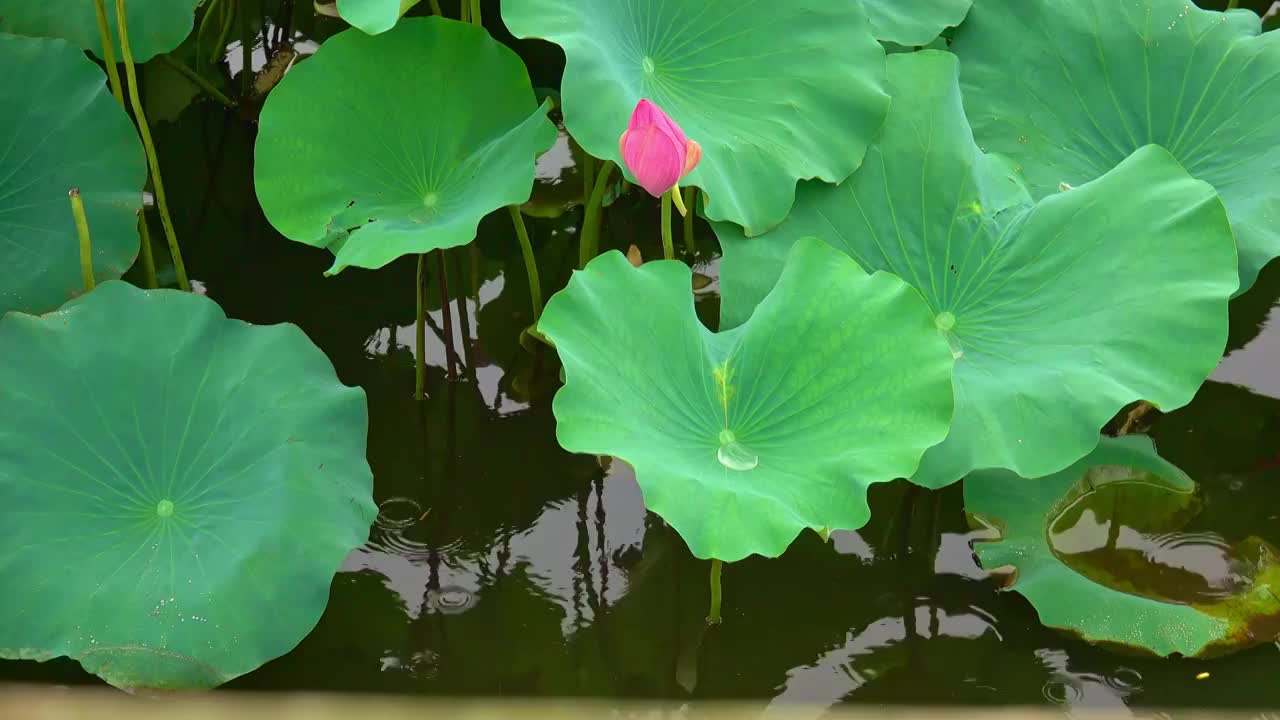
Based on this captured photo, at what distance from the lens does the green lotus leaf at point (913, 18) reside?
5.98ft

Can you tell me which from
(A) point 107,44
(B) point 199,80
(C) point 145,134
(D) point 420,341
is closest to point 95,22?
(A) point 107,44

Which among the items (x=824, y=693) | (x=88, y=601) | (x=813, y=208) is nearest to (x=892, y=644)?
(x=824, y=693)

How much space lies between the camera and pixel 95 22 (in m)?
1.84

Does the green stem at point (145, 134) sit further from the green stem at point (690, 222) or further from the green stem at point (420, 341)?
the green stem at point (690, 222)

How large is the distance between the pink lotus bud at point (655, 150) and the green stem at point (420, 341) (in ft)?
1.49

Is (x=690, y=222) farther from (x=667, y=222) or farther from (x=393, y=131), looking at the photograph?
(x=393, y=131)

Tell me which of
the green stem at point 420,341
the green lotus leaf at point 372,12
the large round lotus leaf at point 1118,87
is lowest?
the green stem at point 420,341

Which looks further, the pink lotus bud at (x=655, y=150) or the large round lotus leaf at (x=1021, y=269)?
the large round lotus leaf at (x=1021, y=269)

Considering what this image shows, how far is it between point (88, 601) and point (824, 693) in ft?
2.86

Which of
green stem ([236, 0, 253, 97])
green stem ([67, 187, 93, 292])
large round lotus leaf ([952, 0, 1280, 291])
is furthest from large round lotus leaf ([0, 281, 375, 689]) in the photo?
large round lotus leaf ([952, 0, 1280, 291])

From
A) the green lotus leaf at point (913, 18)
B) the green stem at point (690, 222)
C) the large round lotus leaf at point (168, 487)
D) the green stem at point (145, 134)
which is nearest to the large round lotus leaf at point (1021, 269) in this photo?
the green lotus leaf at point (913, 18)

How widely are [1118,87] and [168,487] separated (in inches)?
56.8

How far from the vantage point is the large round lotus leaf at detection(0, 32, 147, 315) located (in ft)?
5.50

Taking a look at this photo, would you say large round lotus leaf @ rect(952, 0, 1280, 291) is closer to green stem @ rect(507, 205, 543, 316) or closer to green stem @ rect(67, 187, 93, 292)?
green stem @ rect(507, 205, 543, 316)
